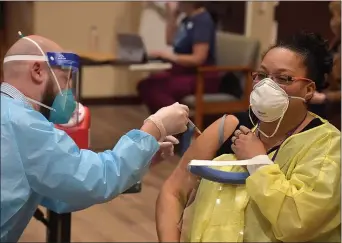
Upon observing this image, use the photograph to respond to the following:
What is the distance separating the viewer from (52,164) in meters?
1.35

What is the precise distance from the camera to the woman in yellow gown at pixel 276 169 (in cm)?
154

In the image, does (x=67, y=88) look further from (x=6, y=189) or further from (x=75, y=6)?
(x=75, y=6)

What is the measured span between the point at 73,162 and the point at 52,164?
0.15ft

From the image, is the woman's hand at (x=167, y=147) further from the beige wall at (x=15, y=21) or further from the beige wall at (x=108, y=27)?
the beige wall at (x=108, y=27)

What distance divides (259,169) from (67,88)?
0.49 meters

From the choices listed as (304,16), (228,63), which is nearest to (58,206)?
(304,16)

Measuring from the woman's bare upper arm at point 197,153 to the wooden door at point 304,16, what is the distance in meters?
1.49

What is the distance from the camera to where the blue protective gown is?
52.2 inches

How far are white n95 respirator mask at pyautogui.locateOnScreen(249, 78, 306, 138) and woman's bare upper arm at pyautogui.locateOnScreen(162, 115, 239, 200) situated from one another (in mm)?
115

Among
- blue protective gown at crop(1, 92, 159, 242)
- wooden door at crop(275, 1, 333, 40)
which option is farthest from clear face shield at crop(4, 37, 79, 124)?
wooden door at crop(275, 1, 333, 40)

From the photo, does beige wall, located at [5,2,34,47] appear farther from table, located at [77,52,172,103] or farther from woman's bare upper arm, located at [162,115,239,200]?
table, located at [77,52,172,103]

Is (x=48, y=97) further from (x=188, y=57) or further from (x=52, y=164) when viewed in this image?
(x=188, y=57)

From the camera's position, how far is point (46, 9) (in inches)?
206

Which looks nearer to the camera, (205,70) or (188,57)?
(205,70)
